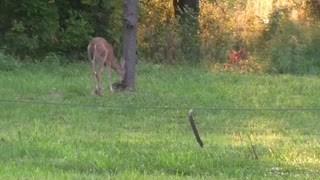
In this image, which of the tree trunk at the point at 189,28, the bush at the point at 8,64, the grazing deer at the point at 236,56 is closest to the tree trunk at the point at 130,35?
the bush at the point at 8,64

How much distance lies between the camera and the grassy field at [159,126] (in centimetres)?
998

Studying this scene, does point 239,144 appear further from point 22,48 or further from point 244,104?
point 22,48

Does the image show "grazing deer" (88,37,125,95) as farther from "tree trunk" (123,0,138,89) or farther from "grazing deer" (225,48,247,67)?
"grazing deer" (225,48,247,67)

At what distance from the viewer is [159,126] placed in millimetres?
14422

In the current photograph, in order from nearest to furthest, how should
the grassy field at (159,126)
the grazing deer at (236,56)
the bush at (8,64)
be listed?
the grassy field at (159,126) → the bush at (8,64) → the grazing deer at (236,56)

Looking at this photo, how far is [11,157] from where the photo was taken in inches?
417

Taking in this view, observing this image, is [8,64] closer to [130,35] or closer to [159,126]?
[130,35]

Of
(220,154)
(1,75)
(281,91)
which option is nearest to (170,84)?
(281,91)

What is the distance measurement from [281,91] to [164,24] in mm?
10489

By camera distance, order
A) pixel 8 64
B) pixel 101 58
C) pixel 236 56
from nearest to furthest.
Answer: pixel 101 58 → pixel 8 64 → pixel 236 56

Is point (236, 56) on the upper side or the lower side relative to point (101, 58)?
lower

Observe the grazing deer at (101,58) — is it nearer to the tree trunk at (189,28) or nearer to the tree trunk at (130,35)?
the tree trunk at (130,35)

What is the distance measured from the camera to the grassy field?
998 cm

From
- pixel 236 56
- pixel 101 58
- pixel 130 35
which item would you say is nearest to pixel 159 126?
pixel 130 35
